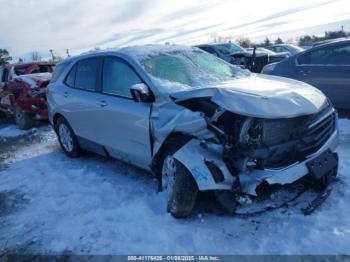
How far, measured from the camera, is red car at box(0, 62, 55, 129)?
9102 millimetres

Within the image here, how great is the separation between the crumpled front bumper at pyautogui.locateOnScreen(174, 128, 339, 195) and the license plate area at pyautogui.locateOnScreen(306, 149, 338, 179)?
0.07 m

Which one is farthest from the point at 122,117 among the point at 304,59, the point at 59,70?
the point at 304,59

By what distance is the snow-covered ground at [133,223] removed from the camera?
3.41 metres

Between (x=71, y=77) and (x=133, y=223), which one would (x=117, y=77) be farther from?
(x=133, y=223)

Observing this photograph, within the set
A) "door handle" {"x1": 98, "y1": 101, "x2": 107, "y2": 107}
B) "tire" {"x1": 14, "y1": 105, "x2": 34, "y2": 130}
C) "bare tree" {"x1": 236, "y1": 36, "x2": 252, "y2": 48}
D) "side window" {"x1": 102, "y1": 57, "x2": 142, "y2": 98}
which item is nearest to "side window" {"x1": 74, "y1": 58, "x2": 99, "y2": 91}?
"side window" {"x1": 102, "y1": 57, "x2": 142, "y2": 98}

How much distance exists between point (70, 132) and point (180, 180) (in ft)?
10.5

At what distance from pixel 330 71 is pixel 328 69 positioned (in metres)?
0.07

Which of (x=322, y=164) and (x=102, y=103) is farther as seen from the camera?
(x=102, y=103)

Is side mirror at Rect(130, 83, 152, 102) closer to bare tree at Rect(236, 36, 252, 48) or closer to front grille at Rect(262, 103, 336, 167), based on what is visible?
front grille at Rect(262, 103, 336, 167)

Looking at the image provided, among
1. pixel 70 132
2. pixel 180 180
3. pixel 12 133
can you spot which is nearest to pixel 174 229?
pixel 180 180

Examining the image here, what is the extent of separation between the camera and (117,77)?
5051 mm

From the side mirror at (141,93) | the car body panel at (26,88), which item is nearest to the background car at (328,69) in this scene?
the side mirror at (141,93)

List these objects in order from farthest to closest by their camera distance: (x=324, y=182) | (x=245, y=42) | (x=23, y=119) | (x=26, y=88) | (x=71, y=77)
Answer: (x=245, y=42), (x=23, y=119), (x=26, y=88), (x=71, y=77), (x=324, y=182)

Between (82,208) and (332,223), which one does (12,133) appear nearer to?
(82,208)
